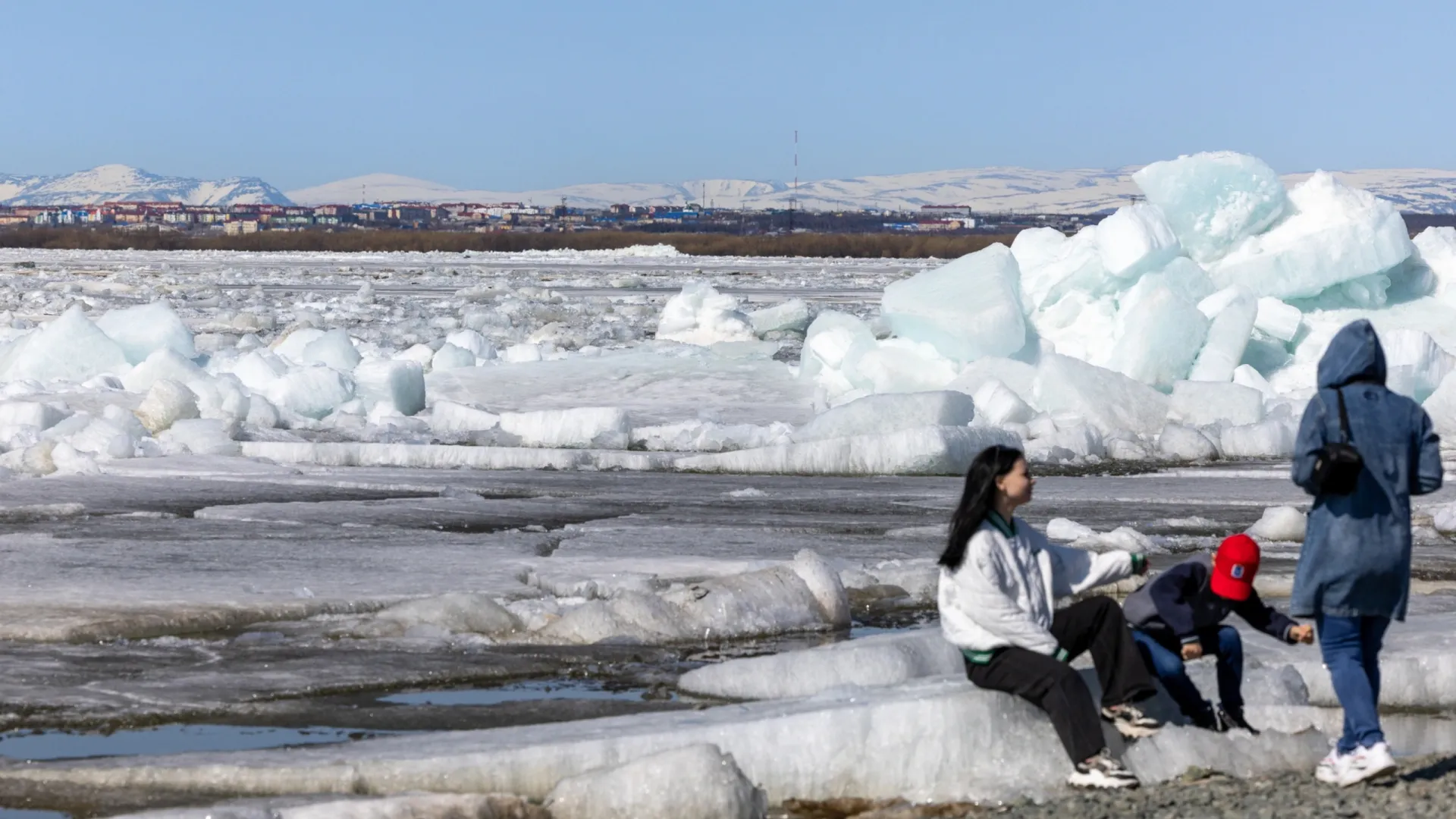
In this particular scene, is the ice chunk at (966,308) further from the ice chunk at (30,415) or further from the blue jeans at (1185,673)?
the blue jeans at (1185,673)

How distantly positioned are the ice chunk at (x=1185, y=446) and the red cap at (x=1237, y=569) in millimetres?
7349

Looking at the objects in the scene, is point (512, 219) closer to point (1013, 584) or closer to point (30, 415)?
point (30, 415)

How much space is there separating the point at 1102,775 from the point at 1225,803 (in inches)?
11.9

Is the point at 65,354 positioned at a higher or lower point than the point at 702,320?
higher

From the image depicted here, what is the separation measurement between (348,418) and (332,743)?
8.21 metres

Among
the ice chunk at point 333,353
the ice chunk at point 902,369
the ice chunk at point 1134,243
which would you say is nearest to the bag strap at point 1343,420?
the ice chunk at point 902,369

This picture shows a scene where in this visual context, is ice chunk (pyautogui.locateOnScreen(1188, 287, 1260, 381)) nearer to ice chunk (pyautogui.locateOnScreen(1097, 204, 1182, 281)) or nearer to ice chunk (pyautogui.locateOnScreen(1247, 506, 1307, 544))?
ice chunk (pyautogui.locateOnScreen(1097, 204, 1182, 281))

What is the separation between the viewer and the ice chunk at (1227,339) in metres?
12.8

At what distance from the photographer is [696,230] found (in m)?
138

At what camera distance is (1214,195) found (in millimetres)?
14273

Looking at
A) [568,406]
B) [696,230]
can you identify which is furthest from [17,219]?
[568,406]

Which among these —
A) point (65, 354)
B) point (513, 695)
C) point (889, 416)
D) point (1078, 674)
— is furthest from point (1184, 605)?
point (65, 354)

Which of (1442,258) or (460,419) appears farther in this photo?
(1442,258)

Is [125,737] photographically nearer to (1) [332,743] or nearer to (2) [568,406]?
(1) [332,743]
